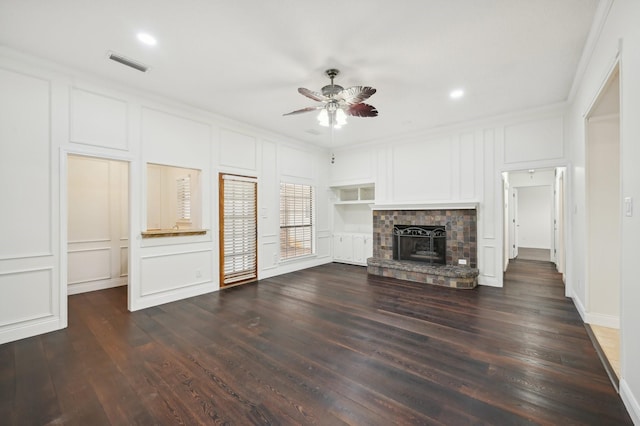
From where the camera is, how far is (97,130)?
11.6 feet

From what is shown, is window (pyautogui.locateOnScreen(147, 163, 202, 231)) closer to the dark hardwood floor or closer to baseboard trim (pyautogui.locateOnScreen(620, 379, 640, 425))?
the dark hardwood floor

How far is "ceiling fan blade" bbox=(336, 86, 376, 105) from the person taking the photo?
115 inches

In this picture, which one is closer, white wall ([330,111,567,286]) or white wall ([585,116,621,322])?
white wall ([585,116,621,322])

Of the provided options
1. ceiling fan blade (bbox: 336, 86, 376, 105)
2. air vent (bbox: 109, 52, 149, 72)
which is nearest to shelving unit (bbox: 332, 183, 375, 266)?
ceiling fan blade (bbox: 336, 86, 376, 105)

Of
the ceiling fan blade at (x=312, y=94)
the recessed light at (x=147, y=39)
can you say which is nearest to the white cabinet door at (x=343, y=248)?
the ceiling fan blade at (x=312, y=94)

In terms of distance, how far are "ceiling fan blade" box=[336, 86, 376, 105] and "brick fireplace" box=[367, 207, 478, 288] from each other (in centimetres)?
321

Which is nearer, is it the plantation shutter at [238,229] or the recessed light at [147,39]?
the recessed light at [147,39]

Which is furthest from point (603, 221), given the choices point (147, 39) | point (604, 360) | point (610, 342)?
point (147, 39)

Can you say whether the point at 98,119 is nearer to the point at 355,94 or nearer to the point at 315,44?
the point at 315,44

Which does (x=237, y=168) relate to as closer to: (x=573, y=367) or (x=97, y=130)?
(x=97, y=130)

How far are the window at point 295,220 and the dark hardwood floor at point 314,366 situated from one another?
7.46 ft

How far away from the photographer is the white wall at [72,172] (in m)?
2.99

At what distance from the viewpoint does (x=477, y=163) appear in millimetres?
5160

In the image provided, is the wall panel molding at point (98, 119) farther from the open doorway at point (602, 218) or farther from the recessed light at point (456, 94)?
the open doorway at point (602, 218)
